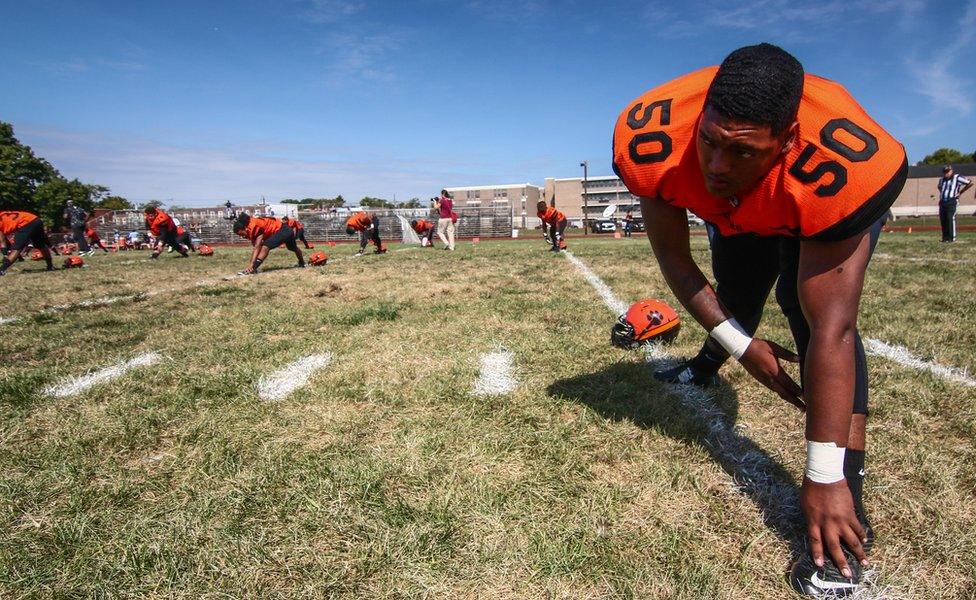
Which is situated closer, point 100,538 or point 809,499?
point 809,499

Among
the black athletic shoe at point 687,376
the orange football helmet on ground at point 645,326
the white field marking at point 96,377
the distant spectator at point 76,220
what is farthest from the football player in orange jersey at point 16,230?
the black athletic shoe at point 687,376

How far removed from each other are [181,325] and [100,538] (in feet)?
12.5

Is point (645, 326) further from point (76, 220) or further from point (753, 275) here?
point (76, 220)

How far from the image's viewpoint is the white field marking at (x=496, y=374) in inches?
116

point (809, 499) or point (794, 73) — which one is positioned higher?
point (794, 73)

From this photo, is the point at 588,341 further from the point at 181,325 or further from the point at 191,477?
the point at 181,325

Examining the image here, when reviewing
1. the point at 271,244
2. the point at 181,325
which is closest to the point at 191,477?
the point at 181,325

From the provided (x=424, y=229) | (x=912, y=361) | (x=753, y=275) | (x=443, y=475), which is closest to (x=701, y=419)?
(x=753, y=275)

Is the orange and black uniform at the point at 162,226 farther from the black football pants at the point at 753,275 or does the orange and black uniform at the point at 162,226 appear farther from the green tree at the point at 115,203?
the green tree at the point at 115,203

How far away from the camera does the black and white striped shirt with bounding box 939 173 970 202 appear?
12.6 m

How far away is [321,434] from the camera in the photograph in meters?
2.43

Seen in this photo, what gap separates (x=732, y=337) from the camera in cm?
183

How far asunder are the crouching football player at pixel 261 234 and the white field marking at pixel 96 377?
6.81 metres

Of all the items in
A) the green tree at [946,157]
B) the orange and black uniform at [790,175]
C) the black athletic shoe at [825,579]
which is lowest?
the black athletic shoe at [825,579]
